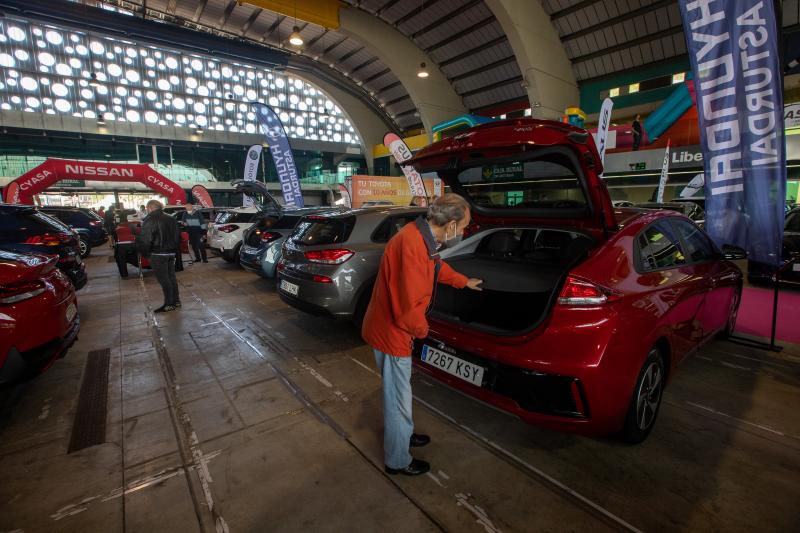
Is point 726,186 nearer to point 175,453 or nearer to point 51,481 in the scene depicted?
point 175,453

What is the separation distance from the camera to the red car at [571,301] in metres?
Answer: 1.87

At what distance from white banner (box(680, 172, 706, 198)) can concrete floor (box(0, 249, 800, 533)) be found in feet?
44.9

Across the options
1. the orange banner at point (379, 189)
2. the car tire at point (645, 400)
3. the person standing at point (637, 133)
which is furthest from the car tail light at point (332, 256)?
the person standing at point (637, 133)

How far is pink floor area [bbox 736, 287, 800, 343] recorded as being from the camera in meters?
4.15

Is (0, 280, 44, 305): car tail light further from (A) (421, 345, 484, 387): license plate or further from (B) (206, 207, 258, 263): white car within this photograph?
(B) (206, 207, 258, 263): white car

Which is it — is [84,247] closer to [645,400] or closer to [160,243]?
[160,243]

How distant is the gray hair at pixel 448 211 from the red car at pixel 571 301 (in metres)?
0.61

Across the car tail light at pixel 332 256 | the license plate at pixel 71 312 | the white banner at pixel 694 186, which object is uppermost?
the white banner at pixel 694 186

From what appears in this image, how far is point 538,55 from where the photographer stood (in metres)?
16.6

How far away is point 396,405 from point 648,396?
1556 millimetres

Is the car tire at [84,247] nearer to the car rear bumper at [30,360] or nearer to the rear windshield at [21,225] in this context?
the rear windshield at [21,225]

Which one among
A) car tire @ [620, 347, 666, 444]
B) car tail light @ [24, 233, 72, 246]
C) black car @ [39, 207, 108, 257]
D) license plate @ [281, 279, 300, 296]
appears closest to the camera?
car tire @ [620, 347, 666, 444]

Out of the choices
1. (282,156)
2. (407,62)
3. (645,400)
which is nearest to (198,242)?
(282,156)

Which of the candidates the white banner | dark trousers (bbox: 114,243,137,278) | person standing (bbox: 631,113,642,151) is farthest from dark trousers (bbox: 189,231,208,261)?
person standing (bbox: 631,113,642,151)
